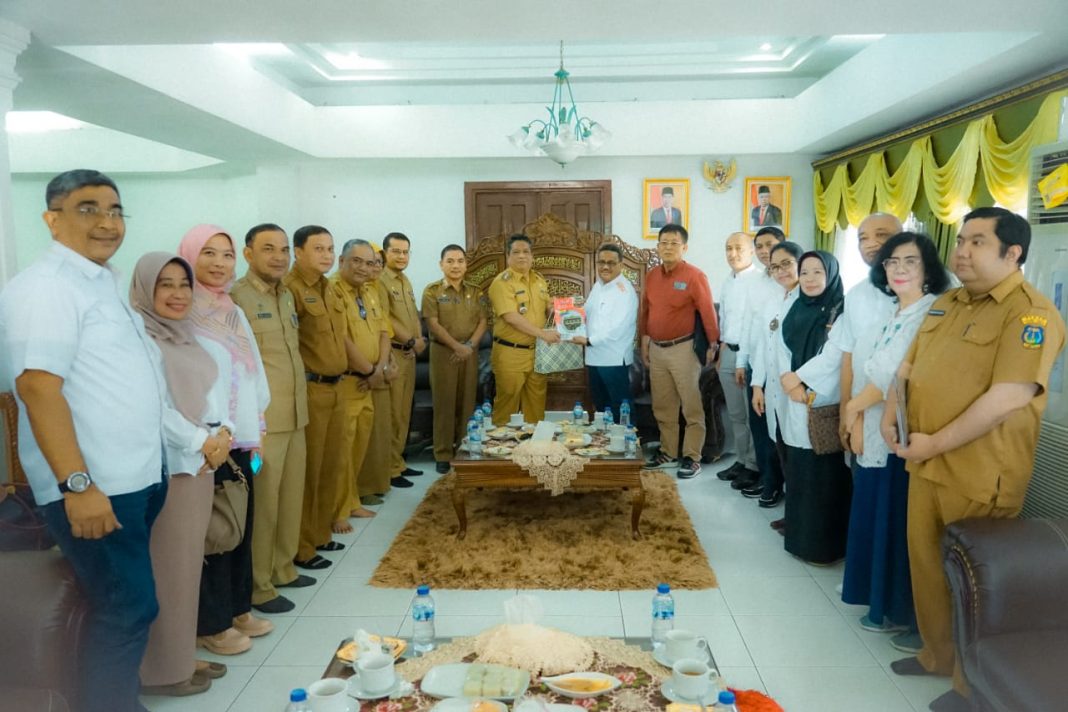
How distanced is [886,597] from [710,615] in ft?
2.30

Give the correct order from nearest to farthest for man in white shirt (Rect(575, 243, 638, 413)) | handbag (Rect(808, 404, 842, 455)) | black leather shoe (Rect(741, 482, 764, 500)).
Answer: handbag (Rect(808, 404, 842, 455))
black leather shoe (Rect(741, 482, 764, 500))
man in white shirt (Rect(575, 243, 638, 413))

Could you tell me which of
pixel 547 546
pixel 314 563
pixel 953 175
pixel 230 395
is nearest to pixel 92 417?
pixel 230 395

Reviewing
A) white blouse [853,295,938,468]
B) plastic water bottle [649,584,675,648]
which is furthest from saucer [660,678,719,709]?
white blouse [853,295,938,468]

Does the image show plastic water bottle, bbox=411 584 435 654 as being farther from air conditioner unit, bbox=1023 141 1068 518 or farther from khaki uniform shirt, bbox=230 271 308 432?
air conditioner unit, bbox=1023 141 1068 518

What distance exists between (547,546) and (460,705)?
81.4 inches

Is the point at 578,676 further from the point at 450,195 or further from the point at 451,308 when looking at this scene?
the point at 450,195

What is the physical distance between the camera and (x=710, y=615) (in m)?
3.12

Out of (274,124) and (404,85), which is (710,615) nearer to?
(274,124)

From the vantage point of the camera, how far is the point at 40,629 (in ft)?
6.11

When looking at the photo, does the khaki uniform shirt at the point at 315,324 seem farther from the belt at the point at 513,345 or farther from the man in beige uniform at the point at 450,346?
the belt at the point at 513,345

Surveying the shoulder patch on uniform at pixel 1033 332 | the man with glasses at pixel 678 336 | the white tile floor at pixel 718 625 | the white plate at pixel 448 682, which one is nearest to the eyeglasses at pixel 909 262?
the shoulder patch on uniform at pixel 1033 332

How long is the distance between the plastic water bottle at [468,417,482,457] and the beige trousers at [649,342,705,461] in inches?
66.2

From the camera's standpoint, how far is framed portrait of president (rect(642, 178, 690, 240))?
287 inches

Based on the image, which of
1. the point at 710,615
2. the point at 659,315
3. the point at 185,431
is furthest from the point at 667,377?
the point at 185,431
